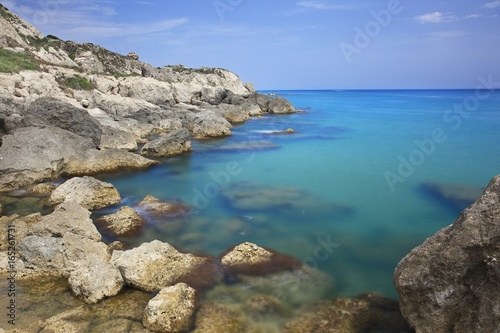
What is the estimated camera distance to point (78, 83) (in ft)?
136

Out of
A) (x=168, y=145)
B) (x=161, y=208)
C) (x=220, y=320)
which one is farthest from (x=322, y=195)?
(x=168, y=145)

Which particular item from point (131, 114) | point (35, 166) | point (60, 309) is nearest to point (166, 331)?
point (60, 309)

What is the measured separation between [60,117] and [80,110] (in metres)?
1.35

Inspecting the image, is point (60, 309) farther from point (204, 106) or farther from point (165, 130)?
point (204, 106)

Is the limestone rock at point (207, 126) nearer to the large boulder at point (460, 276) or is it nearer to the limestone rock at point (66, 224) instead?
the limestone rock at point (66, 224)

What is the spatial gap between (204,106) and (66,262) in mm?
49137

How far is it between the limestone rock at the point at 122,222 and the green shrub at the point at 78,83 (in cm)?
3110

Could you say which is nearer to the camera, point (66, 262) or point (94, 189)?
point (66, 262)

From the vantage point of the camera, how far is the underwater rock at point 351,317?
824cm

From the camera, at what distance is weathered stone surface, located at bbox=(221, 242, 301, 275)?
10.9 meters

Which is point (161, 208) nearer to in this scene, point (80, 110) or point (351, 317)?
point (351, 317)

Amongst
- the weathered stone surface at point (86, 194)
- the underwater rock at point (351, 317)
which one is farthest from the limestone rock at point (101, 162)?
the underwater rock at point (351, 317)

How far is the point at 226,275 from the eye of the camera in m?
10.6

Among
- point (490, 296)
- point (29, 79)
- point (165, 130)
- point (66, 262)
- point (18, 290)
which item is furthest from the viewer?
point (165, 130)
